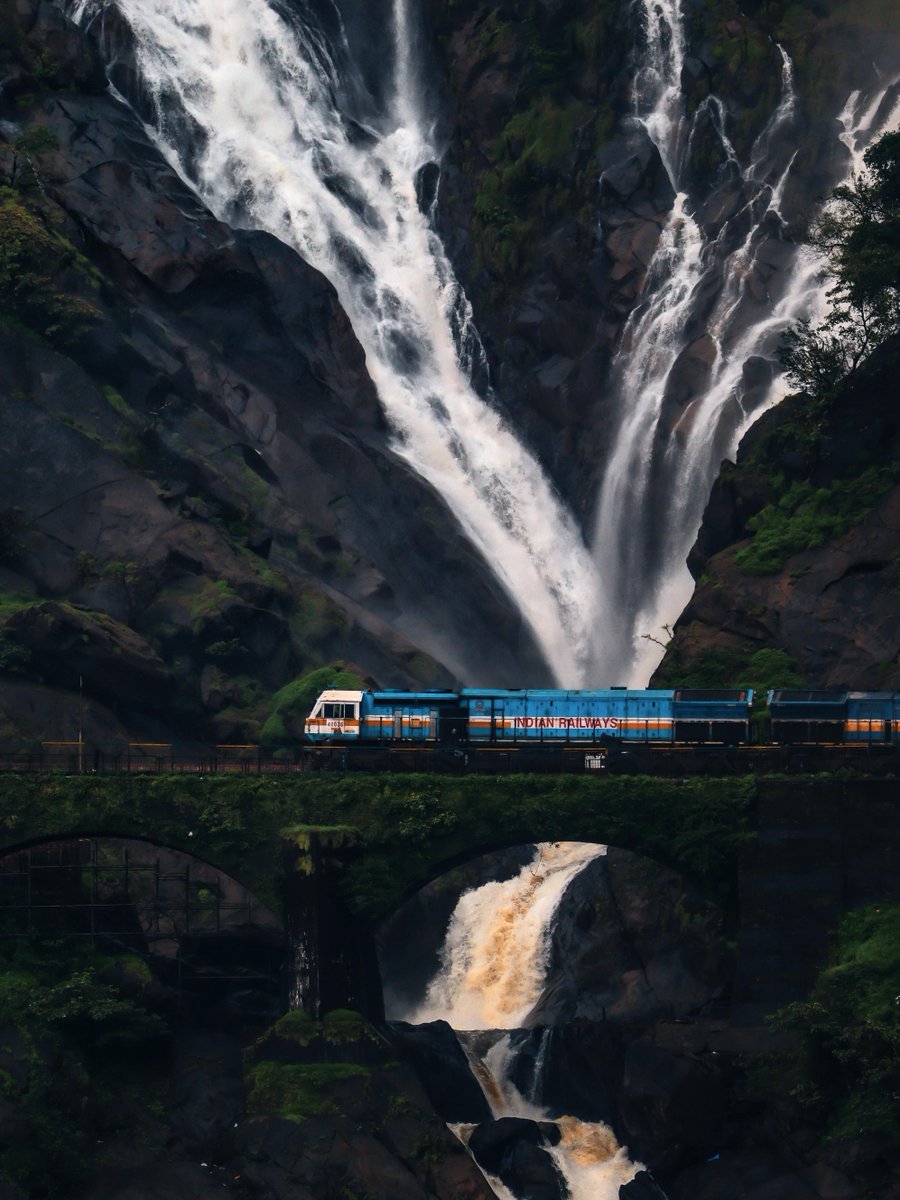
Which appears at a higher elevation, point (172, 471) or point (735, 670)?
point (172, 471)

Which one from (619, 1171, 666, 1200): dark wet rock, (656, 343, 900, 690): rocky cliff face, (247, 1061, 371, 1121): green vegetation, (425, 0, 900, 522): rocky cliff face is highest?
(425, 0, 900, 522): rocky cliff face

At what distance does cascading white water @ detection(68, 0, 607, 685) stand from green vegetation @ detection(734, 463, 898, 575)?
17363 mm

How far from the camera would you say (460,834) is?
73562mm

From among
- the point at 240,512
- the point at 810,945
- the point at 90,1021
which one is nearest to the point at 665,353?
the point at 240,512

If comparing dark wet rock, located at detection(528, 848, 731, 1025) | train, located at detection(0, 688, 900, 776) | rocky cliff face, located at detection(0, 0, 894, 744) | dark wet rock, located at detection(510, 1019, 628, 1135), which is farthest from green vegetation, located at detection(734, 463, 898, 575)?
dark wet rock, located at detection(510, 1019, 628, 1135)

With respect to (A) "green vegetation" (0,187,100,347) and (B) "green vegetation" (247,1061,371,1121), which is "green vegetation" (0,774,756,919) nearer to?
(B) "green vegetation" (247,1061,371,1121)

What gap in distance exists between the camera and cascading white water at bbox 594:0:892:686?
10875 cm

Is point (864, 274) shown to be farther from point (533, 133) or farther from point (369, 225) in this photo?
point (369, 225)

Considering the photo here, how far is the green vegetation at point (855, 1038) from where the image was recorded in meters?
64.2

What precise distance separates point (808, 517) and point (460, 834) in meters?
26.5

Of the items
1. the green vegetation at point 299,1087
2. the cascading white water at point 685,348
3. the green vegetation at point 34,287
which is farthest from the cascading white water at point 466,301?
the green vegetation at point 299,1087

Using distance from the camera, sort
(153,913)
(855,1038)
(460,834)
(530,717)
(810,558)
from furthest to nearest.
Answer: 1. (810,558)
2. (153,913)
3. (530,717)
4. (460,834)
5. (855,1038)

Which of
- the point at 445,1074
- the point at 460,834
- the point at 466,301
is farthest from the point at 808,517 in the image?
the point at 466,301

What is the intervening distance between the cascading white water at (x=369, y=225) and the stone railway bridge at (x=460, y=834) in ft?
109
